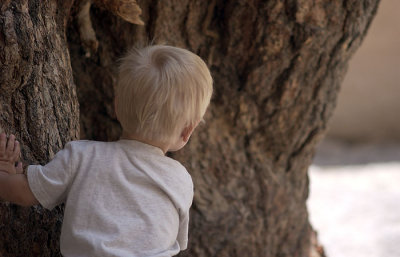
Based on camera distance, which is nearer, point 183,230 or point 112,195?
point 112,195

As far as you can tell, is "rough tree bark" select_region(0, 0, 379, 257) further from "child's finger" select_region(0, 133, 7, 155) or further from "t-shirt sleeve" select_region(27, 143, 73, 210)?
"t-shirt sleeve" select_region(27, 143, 73, 210)

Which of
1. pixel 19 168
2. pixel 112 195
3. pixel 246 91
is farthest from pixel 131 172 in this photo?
pixel 246 91

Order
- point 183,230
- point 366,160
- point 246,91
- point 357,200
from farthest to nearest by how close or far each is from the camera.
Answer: point 366,160
point 357,200
point 246,91
point 183,230

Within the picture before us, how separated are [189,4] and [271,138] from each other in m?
→ 0.70

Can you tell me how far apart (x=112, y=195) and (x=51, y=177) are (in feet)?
0.49

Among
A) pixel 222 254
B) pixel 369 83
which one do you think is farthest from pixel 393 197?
pixel 222 254

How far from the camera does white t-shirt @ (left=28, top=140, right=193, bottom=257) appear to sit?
138 cm

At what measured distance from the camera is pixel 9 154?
1.47m

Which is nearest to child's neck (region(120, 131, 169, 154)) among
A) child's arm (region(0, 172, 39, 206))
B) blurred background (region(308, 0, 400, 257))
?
child's arm (region(0, 172, 39, 206))

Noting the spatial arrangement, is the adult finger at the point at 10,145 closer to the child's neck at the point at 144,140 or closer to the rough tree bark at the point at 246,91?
the child's neck at the point at 144,140

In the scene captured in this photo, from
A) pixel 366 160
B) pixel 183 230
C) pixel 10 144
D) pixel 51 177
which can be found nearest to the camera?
pixel 51 177

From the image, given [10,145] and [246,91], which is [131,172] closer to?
[10,145]

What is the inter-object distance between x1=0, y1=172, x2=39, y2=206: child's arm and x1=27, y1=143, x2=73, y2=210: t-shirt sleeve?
0.9 inches

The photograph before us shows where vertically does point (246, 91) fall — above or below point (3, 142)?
below
